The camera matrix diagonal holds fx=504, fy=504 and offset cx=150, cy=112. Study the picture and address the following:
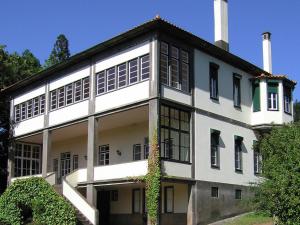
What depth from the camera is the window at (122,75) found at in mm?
27016

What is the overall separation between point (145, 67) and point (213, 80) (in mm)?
5074

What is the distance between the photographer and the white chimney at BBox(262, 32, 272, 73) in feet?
118

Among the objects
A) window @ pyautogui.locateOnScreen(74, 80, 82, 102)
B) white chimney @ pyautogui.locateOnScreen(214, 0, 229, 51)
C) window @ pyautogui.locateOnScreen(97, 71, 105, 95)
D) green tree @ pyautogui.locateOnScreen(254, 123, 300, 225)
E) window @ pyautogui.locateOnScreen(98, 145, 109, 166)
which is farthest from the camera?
window @ pyautogui.locateOnScreen(98, 145, 109, 166)

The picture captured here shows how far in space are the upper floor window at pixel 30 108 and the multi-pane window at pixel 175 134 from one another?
38.1ft

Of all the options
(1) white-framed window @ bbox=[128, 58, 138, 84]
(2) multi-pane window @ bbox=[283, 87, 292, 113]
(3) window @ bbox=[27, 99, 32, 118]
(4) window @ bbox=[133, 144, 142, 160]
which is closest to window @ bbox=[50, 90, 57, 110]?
(3) window @ bbox=[27, 99, 32, 118]

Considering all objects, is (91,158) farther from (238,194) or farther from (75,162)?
(238,194)

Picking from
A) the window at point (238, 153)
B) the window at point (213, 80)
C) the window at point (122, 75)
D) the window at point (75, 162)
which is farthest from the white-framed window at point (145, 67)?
the window at point (75, 162)

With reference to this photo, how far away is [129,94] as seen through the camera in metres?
26.4

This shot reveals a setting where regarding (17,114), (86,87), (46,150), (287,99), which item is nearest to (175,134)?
(86,87)

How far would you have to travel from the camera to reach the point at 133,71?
26.5 m

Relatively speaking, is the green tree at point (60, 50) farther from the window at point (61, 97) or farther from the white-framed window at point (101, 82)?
the white-framed window at point (101, 82)

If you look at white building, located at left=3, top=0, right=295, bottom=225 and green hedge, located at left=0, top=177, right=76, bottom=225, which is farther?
green hedge, located at left=0, top=177, right=76, bottom=225

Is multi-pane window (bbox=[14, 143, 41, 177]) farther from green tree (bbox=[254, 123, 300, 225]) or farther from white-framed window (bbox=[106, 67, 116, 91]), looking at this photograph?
green tree (bbox=[254, 123, 300, 225])

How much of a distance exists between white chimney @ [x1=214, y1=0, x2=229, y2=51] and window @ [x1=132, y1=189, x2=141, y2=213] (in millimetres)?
10446
